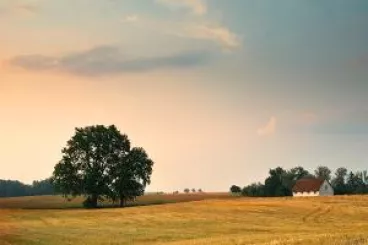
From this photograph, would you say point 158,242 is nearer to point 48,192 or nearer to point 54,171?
point 54,171

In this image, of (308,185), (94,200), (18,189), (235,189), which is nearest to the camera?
(94,200)

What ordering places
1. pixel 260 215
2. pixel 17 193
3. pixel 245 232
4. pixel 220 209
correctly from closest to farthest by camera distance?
pixel 245 232 < pixel 260 215 < pixel 220 209 < pixel 17 193

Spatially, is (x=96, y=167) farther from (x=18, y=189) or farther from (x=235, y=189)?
(x=18, y=189)

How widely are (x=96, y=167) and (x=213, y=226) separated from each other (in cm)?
4932

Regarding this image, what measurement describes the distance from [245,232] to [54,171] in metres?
57.0

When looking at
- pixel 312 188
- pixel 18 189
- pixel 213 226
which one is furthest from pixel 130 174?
pixel 18 189

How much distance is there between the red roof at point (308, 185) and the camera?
14012 centimetres

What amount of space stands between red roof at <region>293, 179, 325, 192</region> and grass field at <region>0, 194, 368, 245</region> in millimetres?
60107

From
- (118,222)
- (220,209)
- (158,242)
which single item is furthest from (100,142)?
(158,242)

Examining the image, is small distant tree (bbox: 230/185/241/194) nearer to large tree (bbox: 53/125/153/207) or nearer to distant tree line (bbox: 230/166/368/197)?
distant tree line (bbox: 230/166/368/197)

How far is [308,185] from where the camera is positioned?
142 m

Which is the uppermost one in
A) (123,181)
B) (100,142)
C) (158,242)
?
(100,142)

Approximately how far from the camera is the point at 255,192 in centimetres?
14225

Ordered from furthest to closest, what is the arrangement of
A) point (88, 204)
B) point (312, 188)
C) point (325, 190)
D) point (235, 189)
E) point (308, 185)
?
1. point (235, 189)
2. point (308, 185)
3. point (312, 188)
4. point (325, 190)
5. point (88, 204)
